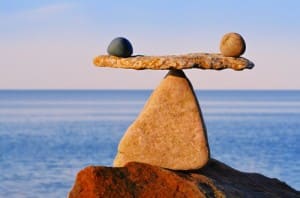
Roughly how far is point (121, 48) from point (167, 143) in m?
1.41

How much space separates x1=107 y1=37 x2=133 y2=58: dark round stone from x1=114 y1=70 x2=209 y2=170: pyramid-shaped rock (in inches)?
29.2

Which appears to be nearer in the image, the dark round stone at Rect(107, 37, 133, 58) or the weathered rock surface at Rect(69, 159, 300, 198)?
the weathered rock surface at Rect(69, 159, 300, 198)

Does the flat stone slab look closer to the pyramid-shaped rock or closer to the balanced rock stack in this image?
the balanced rock stack

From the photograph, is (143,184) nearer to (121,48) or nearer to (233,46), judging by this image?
(121,48)

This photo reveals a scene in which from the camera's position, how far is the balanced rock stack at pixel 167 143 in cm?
1039

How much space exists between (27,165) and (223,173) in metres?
13.2

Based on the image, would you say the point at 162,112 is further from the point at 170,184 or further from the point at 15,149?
the point at 15,149

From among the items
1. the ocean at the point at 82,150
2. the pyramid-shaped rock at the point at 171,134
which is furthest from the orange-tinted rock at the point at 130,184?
the ocean at the point at 82,150

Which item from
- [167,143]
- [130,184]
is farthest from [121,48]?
[130,184]

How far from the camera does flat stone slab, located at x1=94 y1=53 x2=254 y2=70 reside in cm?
1047

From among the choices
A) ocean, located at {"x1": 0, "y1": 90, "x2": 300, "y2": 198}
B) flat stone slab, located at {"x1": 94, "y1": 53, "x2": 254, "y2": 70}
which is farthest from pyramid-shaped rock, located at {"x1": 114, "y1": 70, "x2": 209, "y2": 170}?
ocean, located at {"x1": 0, "y1": 90, "x2": 300, "y2": 198}

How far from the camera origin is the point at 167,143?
35.9 feet

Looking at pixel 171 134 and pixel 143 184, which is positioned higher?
pixel 171 134

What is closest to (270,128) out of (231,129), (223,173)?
(231,129)
